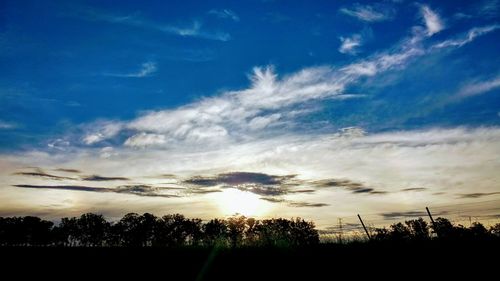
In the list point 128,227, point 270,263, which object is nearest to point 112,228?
point 128,227

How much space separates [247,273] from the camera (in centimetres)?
1512

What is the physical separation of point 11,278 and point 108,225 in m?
155

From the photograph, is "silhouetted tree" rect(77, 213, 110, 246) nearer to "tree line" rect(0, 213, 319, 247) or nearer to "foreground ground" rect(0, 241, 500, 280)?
"tree line" rect(0, 213, 319, 247)

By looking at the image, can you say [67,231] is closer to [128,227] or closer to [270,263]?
[128,227]

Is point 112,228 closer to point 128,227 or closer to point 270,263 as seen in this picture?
point 128,227

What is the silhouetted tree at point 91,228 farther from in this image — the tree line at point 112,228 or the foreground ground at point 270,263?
the foreground ground at point 270,263

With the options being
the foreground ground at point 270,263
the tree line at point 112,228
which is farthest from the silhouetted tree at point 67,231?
the foreground ground at point 270,263

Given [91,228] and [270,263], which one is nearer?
[270,263]

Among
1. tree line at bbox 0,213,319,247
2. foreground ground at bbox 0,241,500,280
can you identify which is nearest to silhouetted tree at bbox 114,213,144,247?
tree line at bbox 0,213,319,247

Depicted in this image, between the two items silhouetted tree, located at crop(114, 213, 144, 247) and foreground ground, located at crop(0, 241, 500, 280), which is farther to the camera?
silhouetted tree, located at crop(114, 213, 144, 247)

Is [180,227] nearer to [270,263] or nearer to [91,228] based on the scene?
[91,228]

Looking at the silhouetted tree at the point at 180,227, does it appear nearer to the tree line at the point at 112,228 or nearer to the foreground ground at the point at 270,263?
the tree line at the point at 112,228

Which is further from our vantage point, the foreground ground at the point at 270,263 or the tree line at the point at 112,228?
the tree line at the point at 112,228

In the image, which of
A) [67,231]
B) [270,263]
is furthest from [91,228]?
[270,263]
